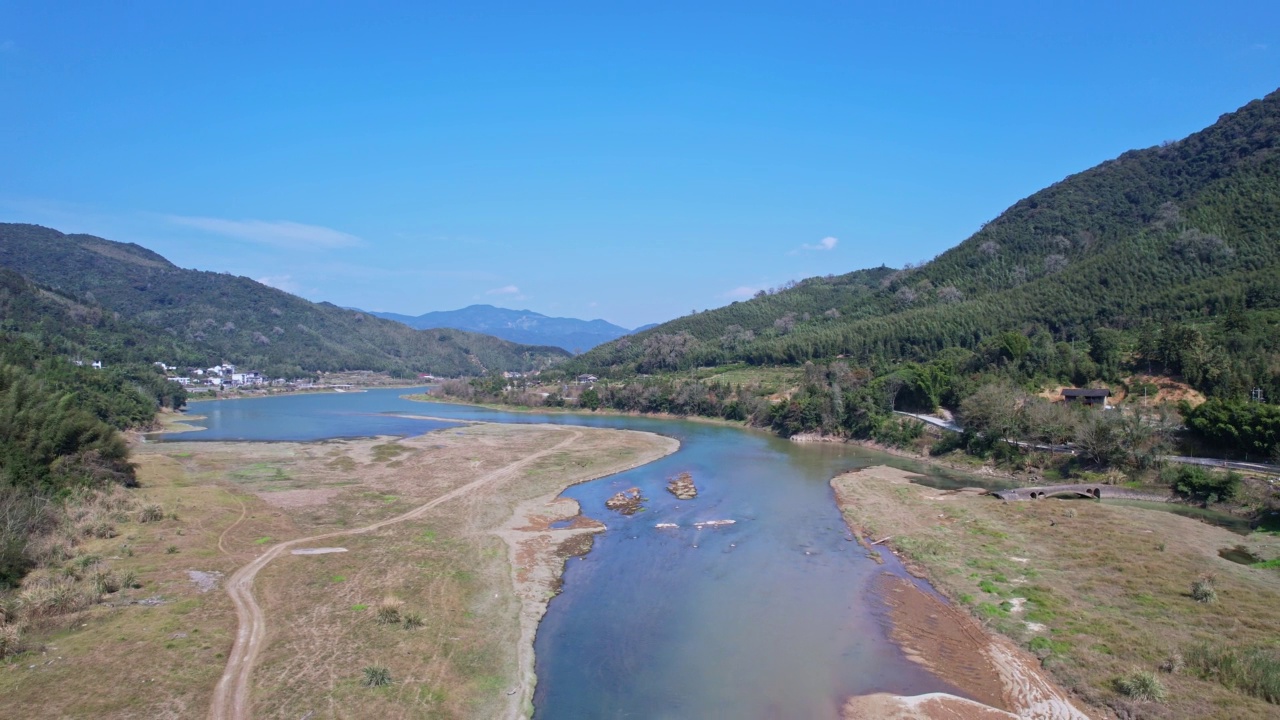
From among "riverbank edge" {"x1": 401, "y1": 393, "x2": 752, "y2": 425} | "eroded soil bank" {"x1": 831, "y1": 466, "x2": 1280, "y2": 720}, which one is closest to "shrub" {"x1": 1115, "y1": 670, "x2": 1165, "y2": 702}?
"eroded soil bank" {"x1": 831, "y1": 466, "x2": 1280, "y2": 720}

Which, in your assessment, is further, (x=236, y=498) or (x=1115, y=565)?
(x=236, y=498)

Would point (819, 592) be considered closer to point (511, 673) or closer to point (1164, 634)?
point (1164, 634)

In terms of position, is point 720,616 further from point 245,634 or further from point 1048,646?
point 245,634

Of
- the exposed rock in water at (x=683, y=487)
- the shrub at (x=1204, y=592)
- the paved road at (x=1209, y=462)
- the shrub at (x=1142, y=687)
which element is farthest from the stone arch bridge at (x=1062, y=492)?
the shrub at (x=1142, y=687)

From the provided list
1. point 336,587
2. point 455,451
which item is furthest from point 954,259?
point 336,587

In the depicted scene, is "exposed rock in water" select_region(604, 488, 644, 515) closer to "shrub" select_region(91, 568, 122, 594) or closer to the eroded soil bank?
the eroded soil bank

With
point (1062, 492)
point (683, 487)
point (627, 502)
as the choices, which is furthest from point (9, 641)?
point (1062, 492)
